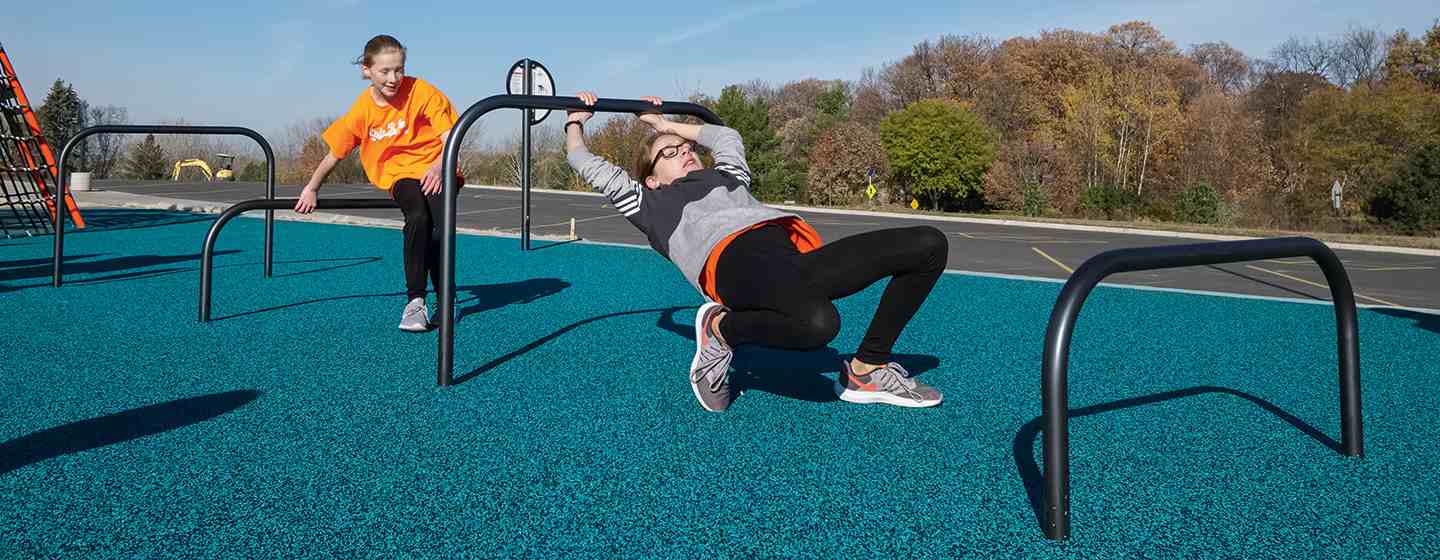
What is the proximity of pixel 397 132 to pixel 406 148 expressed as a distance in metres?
0.10

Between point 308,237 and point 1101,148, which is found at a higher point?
point 1101,148

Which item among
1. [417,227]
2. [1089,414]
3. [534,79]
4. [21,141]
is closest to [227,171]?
[21,141]

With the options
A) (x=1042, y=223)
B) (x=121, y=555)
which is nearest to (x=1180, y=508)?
(x=121, y=555)

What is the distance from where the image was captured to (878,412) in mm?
3428

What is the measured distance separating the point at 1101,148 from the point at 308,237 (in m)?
28.5

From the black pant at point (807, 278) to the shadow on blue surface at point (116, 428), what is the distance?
68.9 inches

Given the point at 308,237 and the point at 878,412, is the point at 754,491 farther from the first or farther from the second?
the point at 308,237

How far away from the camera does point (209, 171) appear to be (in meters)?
37.1

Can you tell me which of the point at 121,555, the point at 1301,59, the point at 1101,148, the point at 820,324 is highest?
the point at 1301,59

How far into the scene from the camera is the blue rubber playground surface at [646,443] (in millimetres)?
2258

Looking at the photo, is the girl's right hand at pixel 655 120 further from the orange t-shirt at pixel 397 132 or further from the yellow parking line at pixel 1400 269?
the yellow parking line at pixel 1400 269

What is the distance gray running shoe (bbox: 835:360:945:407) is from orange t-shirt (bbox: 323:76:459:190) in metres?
2.54

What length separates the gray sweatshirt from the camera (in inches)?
129

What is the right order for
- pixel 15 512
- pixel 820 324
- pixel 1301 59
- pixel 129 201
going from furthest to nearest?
pixel 1301 59 < pixel 129 201 < pixel 820 324 < pixel 15 512
